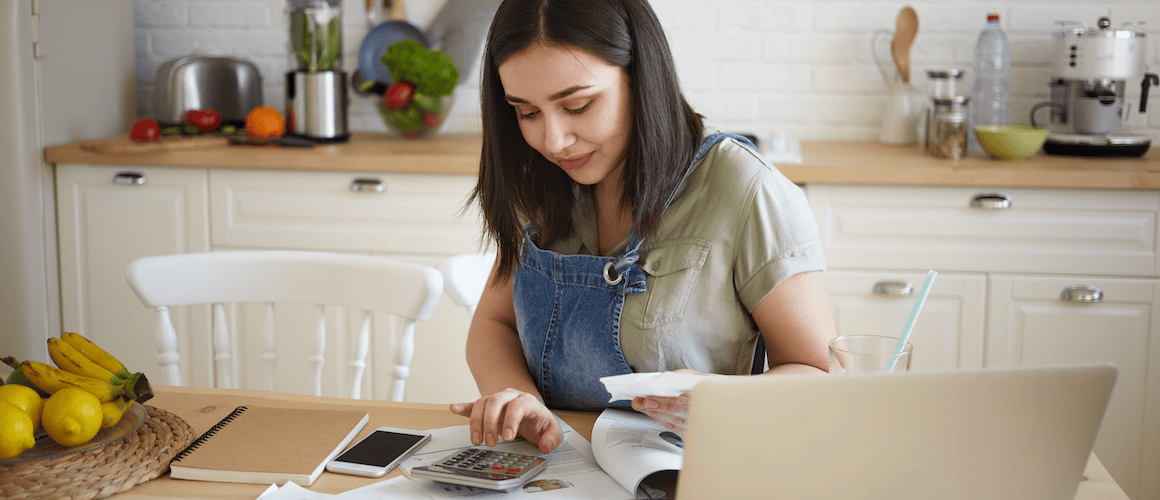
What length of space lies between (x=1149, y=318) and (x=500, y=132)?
64.9 inches

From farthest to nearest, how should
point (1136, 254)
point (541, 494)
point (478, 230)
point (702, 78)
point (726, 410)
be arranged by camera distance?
point (702, 78) → point (478, 230) → point (1136, 254) → point (541, 494) → point (726, 410)

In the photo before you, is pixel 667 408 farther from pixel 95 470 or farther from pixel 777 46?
pixel 777 46

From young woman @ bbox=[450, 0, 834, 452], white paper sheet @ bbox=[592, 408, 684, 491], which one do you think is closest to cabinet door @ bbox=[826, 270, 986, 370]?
young woman @ bbox=[450, 0, 834, 452]

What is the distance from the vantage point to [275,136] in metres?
2.42

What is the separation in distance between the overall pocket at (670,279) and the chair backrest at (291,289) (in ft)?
1.18

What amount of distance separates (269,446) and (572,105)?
1.65 feet

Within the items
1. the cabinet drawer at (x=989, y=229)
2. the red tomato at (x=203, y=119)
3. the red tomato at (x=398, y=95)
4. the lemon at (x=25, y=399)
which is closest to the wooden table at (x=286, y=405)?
the lemon at (x=25, y=399)

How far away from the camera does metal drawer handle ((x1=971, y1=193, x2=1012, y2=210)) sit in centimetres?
203

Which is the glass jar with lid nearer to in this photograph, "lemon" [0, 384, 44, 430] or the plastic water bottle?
the plastic water bottle

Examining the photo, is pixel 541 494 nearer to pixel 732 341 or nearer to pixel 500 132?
pixel 732 341

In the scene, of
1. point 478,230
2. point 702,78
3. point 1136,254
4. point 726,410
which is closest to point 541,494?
point 726,410

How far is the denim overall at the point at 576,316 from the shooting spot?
3.56 feet

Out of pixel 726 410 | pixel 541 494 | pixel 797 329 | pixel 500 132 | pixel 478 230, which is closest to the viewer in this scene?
pixel 726 410

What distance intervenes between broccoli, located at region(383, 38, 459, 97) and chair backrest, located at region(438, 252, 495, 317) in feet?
3.71
